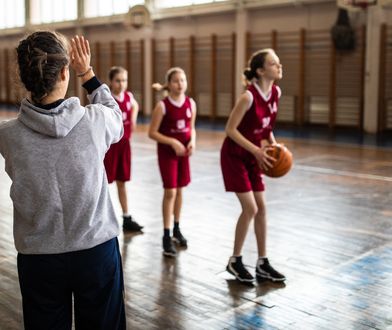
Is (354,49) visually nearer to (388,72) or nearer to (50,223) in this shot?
(388,72)

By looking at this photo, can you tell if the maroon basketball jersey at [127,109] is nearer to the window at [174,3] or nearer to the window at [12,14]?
the window at [174,3]

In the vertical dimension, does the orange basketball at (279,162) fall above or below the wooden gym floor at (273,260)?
above

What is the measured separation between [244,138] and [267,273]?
93cm

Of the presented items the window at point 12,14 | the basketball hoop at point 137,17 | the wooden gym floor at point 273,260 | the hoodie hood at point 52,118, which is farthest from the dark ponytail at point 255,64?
the window at point 12,14

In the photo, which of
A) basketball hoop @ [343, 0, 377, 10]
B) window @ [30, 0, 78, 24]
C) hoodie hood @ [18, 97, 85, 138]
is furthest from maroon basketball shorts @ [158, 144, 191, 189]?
window @ [30, 0, 78, 24]

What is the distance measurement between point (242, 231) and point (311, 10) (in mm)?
10784

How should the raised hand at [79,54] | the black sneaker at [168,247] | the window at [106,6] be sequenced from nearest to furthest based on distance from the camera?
the raised hand at [79,54] → the black sneaker at [168,247] → the window at [106,6]

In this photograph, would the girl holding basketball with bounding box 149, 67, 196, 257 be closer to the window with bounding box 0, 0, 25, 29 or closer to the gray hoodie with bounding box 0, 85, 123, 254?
the gray hoodie with bounding box 0, 85, 123, 254

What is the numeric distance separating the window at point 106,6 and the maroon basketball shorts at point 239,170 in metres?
14.6

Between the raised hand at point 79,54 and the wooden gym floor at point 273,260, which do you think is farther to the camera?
the wooden gym floor at point 273,260

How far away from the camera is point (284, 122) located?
47.6 ft

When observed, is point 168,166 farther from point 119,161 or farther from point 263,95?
→ point 263,95

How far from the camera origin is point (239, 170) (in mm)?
3643

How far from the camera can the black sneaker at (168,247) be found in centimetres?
430
